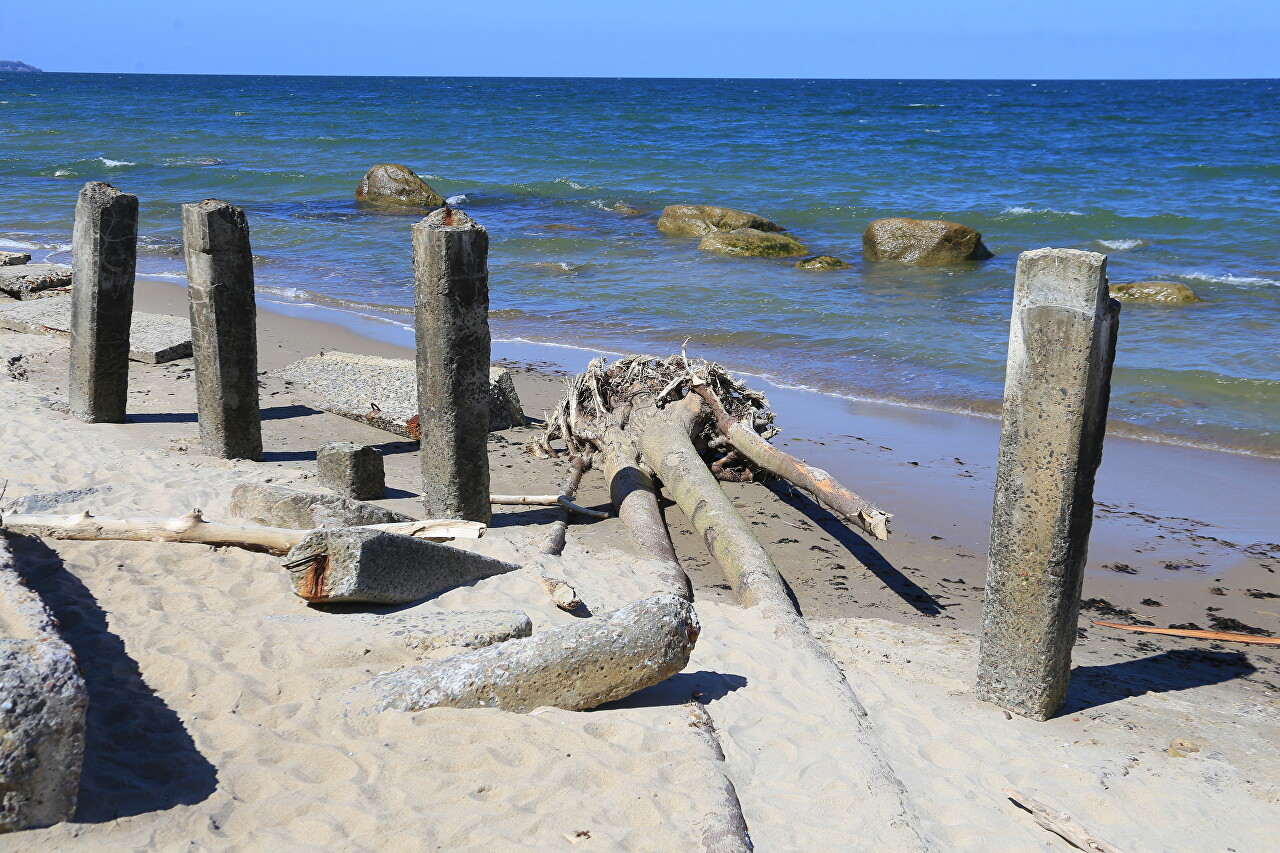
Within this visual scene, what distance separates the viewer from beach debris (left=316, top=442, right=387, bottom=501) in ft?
22.1

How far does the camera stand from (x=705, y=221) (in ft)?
68.4

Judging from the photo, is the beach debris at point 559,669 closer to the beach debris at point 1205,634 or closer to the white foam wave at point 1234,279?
the beach debris at point 1205,634

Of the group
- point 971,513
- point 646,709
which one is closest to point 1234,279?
point 971,513

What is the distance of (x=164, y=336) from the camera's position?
412 inches

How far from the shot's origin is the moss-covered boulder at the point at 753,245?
18703 millimetres

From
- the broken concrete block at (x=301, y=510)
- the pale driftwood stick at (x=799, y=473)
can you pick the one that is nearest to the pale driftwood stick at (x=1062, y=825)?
the pale driftwood stick at (x=799, y=473)

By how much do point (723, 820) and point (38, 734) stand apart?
2080mm

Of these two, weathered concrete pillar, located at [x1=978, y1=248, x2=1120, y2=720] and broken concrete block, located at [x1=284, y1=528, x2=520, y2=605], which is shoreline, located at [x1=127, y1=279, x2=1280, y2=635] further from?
broken concrete block, located at [x1=284, y1=528, x2=520, y2=605]

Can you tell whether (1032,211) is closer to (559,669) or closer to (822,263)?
(822,263)

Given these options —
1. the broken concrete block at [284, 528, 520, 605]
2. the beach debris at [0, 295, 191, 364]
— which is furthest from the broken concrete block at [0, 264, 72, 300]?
the broken concrete block at [284, 528, 520, 605]

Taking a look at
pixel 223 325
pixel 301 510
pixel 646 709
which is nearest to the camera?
pixel 646 709

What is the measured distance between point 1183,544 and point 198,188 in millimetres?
25989

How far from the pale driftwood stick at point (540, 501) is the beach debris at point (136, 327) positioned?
16.3 feet

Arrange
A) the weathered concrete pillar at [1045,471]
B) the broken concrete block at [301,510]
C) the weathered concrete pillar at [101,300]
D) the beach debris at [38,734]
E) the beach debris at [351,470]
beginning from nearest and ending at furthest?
the beach debris at [38,734] < the weathered concrete pillar at [1045,471] < the broken concrete block at [301,510] < the beach debris at [351,470] < the weathered concrete pillar at [101,300]
